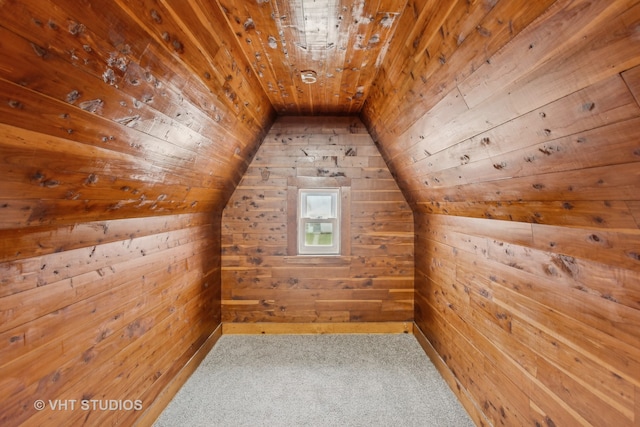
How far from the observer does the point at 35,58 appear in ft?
2.90

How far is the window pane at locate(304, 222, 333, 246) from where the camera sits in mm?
3578

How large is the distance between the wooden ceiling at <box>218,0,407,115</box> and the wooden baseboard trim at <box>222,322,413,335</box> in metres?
2.44

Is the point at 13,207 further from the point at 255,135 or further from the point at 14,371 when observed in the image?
the point at 255,135

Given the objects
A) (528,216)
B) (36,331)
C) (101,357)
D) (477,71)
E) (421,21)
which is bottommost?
(101,357)

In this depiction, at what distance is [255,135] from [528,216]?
7.61ft

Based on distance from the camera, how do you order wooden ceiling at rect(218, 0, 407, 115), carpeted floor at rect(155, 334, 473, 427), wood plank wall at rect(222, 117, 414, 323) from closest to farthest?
wooden ceiling at rect(218, 0, 407, 115) → carpeted floor at rect(155, 334, 473, 427) → wood plank wall at rect(222, 117, 414, 323)

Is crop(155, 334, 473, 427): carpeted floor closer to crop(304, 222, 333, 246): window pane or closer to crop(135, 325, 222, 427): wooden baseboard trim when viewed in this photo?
crop(135, 325, 222, 427): wooden baseboard trim

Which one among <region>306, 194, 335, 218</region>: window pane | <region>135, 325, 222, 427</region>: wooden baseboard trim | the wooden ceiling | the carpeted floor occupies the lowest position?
the carpeted floor

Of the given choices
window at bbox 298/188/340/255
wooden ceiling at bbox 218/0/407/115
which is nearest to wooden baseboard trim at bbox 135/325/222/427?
window at bbox 298/188/340/255

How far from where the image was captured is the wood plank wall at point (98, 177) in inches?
38.0

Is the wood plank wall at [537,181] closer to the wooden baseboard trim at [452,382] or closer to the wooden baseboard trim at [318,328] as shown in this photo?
the wooden baseboard trim at [452,382]

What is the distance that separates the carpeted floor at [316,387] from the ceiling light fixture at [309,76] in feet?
7.89

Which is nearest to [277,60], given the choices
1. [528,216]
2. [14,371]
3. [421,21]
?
[421,21]

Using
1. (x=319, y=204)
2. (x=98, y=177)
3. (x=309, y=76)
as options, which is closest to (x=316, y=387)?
(x=319, y=204)
